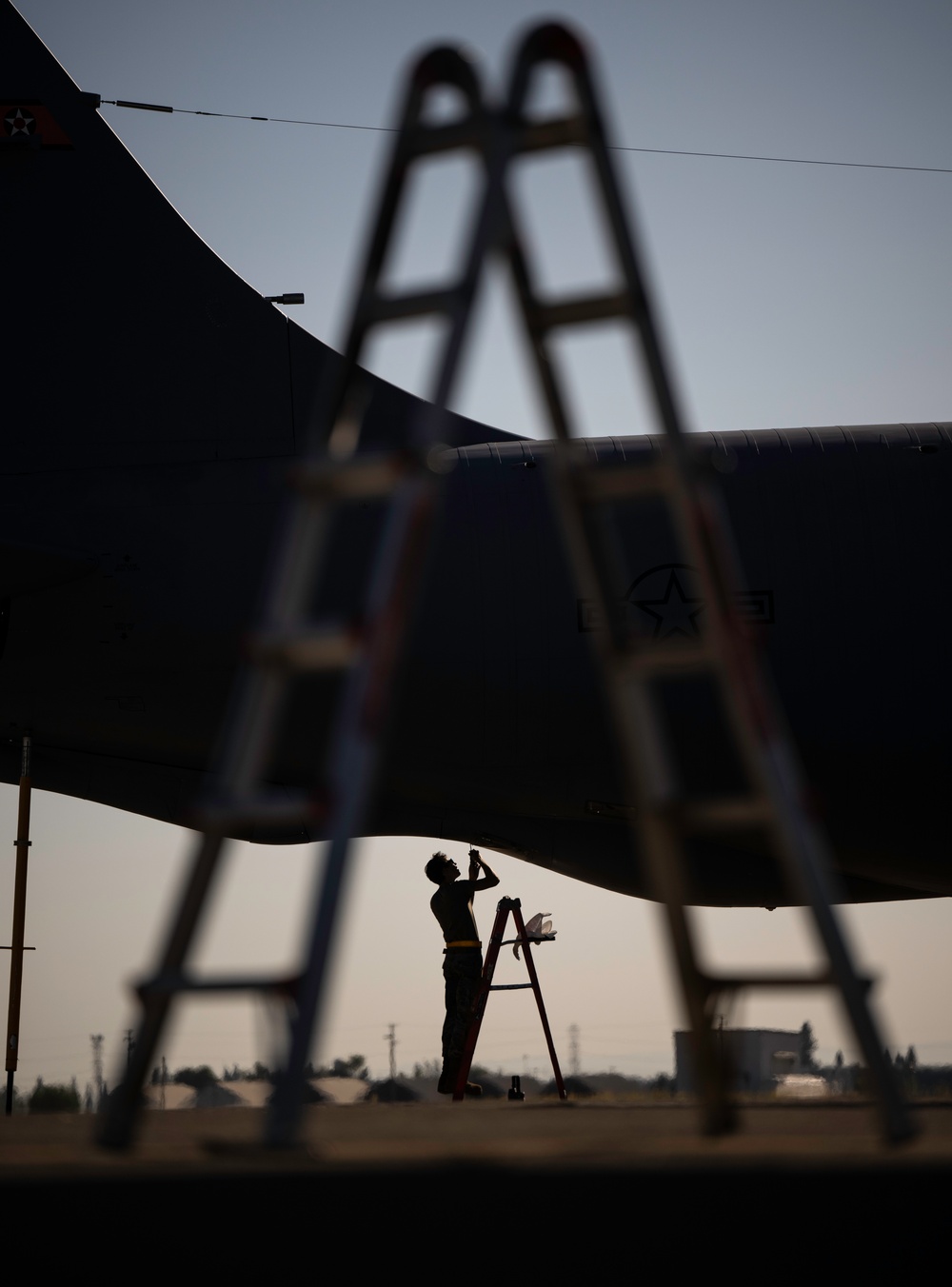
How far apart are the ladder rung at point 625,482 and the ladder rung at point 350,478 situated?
589 millimetres

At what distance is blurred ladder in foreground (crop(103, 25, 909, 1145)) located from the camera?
2082 mm

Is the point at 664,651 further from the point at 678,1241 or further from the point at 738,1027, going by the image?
the point at 678,1241

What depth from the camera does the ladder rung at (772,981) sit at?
7.77 ft

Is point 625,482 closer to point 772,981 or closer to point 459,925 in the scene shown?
point 772,981

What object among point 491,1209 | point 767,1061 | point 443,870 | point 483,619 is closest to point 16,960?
point 443,870

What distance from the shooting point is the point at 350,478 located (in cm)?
231

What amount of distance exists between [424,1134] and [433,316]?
1961mm

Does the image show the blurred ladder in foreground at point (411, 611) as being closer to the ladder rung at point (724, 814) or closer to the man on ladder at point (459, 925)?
the ladder rung at point (724, 814)

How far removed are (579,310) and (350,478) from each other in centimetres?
72

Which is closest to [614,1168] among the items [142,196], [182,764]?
[182,764]

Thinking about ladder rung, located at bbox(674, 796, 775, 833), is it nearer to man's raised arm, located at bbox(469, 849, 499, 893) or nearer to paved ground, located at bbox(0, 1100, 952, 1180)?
paved ground, located at bbox(0, 1100, 952, 1180)

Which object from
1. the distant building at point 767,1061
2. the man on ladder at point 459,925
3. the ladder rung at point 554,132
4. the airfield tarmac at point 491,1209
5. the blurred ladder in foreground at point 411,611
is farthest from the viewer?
the man on ladder at point 459,925

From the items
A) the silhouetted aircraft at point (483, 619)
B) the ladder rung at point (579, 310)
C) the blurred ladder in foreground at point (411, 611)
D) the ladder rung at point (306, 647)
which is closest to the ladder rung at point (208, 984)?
the blurred ladder in foreground at point (411, 611)

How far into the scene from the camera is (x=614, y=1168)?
1.85 metres
